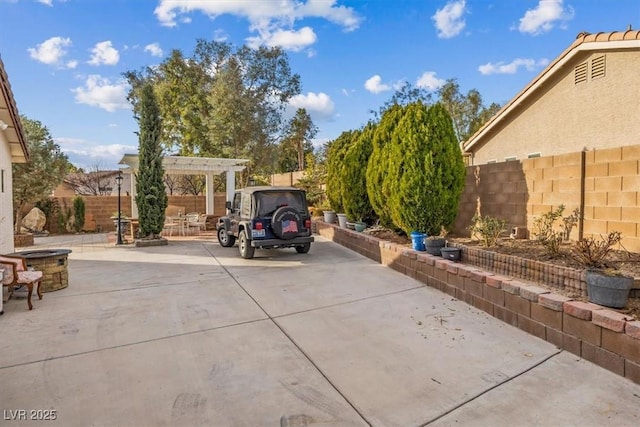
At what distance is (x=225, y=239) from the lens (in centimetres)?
1055

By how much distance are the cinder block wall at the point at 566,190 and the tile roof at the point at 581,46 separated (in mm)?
5133

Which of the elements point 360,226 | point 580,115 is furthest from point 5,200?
point 580,115

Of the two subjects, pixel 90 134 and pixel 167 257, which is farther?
pixel 90 134

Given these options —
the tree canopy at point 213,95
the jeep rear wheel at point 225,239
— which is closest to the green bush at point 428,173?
the jeep rear wheel at point 225,239

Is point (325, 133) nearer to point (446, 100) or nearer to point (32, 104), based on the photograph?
point (446, 100)

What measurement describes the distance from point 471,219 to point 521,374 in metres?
5.13

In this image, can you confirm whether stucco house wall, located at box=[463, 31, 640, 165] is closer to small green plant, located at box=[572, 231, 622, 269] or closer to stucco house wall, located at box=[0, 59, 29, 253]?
small green plant, located at box=[572, 231, 622, 269]

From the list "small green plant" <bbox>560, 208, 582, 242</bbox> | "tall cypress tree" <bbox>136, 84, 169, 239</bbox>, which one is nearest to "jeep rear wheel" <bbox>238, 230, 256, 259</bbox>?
"tall cypress tree" <bbox>136, 84, 169, 239</bbox>

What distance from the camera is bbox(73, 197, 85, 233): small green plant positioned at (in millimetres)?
14758

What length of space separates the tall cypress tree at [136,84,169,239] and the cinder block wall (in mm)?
9098

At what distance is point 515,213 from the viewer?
6844mm

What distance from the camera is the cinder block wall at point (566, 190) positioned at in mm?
5004

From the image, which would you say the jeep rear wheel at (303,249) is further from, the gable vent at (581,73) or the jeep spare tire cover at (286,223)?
the gable vent at (581,73)

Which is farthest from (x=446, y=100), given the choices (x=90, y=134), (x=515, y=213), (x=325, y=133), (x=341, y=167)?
(x=90, y=134)
